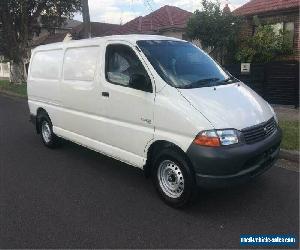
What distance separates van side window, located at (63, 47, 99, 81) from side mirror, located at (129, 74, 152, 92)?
3.74 ft

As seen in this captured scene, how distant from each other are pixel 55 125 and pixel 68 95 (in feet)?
3.18

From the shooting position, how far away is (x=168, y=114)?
4.62m

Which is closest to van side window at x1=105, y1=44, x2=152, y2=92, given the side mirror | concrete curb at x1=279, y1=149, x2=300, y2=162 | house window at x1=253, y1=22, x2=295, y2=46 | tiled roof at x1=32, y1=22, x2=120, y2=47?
the side mirror

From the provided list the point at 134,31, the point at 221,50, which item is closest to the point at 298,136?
the point at 221,50

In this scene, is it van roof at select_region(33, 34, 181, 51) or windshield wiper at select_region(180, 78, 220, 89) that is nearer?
windshield wiper at select_region(180, 78, 220, 89)

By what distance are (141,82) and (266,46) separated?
11.9 meters

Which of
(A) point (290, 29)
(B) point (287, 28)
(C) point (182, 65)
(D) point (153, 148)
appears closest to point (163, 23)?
(B) point (287, 28)

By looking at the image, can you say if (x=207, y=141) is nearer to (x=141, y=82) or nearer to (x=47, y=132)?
Result: (x=141, y=82)

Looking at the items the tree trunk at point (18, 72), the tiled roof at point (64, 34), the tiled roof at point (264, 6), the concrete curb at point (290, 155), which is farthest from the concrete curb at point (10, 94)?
the tiled roof at point (64, 34)

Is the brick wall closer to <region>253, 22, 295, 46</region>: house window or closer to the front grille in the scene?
<region>253, 22, 295, 46</region>: house window

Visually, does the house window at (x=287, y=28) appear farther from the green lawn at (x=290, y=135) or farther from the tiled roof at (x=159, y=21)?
the green lawn at (x=290, y=135)

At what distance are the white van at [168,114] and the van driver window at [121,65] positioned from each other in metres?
0.01

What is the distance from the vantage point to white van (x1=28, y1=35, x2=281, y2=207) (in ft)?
14.2

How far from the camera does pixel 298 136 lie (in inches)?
296
